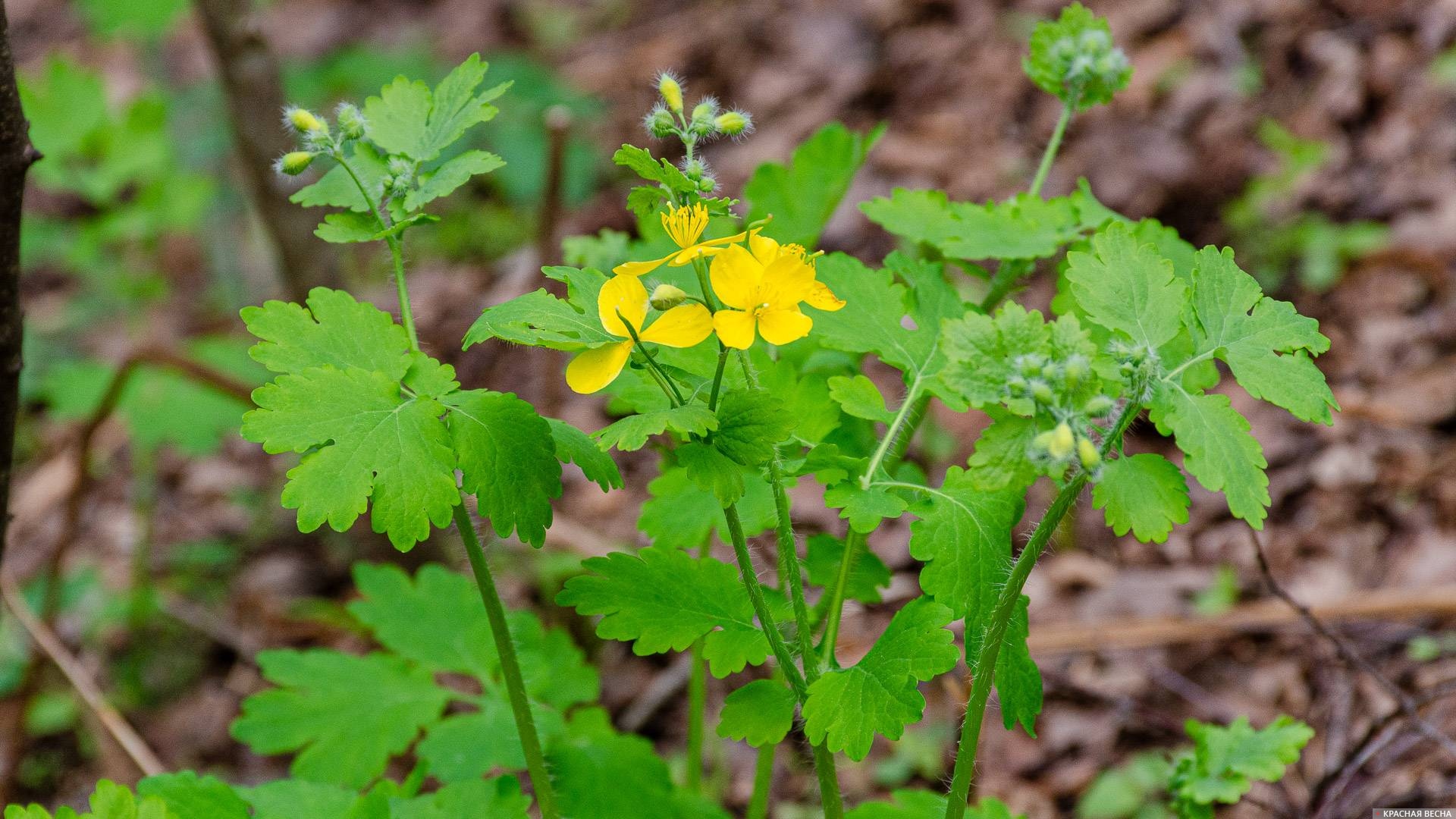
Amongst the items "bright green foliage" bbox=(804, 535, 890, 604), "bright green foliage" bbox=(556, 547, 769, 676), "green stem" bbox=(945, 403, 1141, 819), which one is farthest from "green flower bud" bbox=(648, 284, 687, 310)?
"bright green foliage" bbox=(804, 535, 890, 604)

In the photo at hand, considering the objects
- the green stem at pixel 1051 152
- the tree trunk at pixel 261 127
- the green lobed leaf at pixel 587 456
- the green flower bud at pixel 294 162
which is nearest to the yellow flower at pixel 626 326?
the green lobed leaf at pixel 587 456

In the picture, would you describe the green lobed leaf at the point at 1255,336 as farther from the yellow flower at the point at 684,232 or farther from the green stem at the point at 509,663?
the green stem at the point at 509,663

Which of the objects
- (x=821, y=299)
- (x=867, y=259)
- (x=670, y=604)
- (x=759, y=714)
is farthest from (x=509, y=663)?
(x=867, y=259)

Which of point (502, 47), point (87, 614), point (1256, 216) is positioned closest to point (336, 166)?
point (87, 614)

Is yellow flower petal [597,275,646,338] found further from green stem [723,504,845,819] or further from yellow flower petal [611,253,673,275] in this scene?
green stem [723,504,845,819]

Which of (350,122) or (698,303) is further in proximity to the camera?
(350,122)

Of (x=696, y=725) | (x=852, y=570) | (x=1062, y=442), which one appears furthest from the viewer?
(x=696, y=725)

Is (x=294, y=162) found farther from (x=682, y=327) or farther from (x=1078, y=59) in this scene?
(x=1078, y=59)
